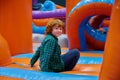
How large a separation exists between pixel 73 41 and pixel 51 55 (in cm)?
198

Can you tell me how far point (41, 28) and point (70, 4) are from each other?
264 cm

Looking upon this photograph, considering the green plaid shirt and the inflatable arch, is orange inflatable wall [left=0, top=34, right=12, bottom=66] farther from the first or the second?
the inflatable arch

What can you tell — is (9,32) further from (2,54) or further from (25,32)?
(2,54)

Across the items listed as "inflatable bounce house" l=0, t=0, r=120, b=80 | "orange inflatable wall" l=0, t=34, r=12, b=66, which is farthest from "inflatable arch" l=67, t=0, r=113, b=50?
"orange inflatable wall" l=0, t=34, r=12, b=66

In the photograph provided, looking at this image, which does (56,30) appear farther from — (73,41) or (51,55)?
(73,41)

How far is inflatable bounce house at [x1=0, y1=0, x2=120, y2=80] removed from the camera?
1.83m

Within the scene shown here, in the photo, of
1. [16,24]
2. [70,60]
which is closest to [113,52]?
[70,60]

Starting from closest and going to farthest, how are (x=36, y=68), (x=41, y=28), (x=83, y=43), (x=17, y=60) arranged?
(x=36, y=68) → (x=17, y=60) → (x=83, y=43) → (x=41, y=28)

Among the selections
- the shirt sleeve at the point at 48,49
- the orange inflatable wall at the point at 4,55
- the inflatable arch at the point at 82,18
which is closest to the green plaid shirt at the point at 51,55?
the shirt sleeve at the point at 48,49

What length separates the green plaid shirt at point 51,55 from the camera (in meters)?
2.87

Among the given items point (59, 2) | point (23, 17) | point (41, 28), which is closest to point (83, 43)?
point (23, 17)

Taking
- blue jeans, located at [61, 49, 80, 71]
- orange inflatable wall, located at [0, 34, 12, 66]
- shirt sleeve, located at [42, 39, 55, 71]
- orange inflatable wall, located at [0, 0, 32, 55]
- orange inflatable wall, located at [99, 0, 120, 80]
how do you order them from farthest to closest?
orange inflatable wall, located at [0, 0, 32, 55]
orange inflatable wall, located at [0, 34, 12, 66]
blue jeans, located at [61, 49, 80, 71]
shirt sleeve, located at [42, 39, 55, 71]
orange inflatable wall, located at [99, 0, 120, 80]

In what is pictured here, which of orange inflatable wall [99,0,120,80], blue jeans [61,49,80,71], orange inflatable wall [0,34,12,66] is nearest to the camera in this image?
orange inflatable wall [99,0,120,80]

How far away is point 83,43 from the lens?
4836 millimetres
